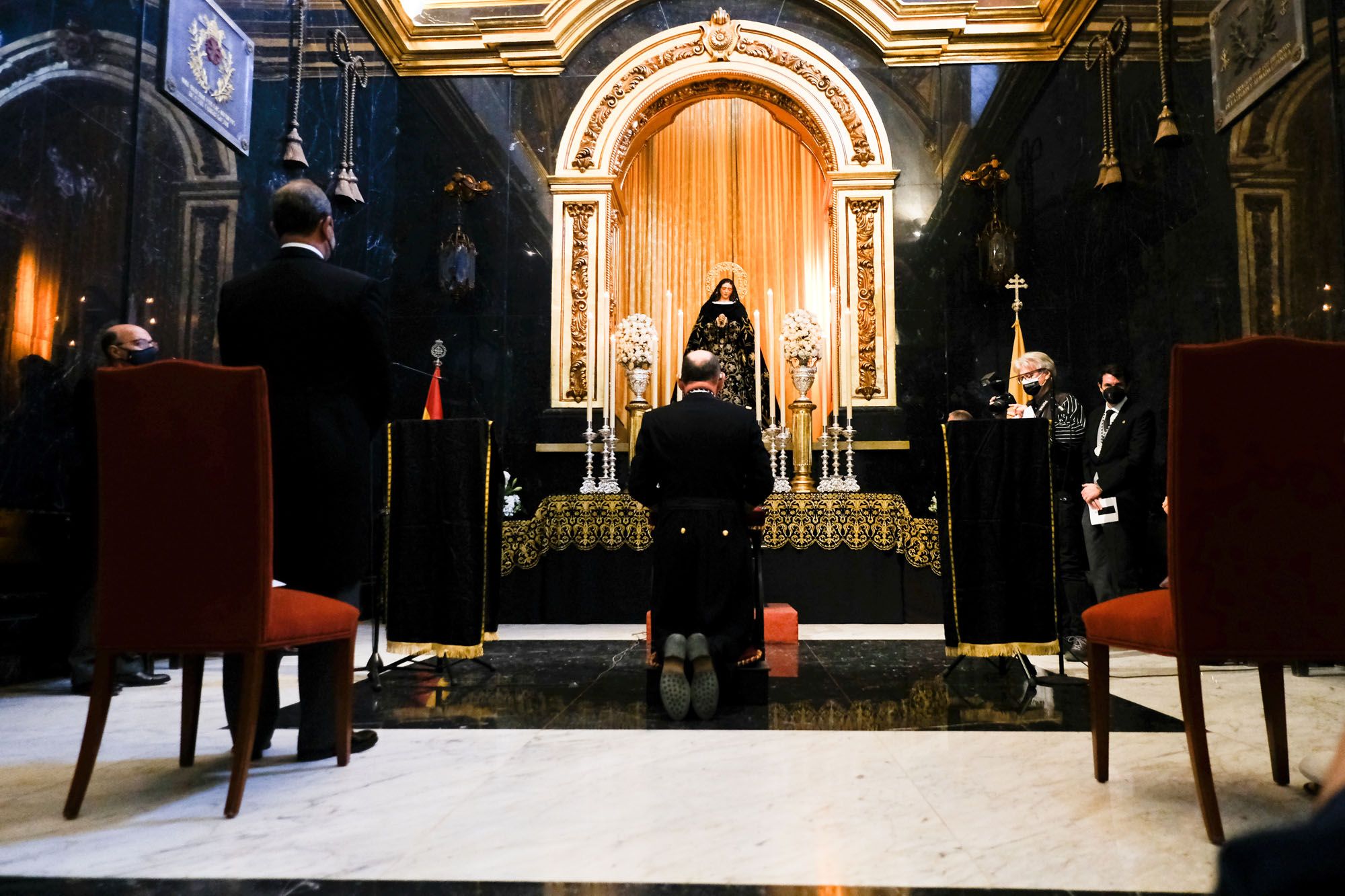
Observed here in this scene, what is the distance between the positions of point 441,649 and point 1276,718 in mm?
3091

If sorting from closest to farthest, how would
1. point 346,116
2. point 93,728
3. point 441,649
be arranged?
point 93,728 < point 441,649 < point 346,116

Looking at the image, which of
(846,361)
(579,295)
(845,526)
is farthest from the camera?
(579,295)

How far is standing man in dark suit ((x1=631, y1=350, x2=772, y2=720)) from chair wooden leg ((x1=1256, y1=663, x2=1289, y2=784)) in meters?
1.78

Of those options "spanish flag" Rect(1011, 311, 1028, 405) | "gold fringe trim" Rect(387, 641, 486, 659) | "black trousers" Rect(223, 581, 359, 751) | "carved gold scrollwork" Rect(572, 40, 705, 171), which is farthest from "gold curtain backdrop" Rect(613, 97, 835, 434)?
"black trousers" Rect(223, 581, 359, 751)

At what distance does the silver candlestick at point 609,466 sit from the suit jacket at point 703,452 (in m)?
3.41

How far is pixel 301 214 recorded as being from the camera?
2850mm

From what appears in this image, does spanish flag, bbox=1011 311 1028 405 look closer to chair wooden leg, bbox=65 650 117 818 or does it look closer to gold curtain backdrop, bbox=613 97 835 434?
gold curtain backdrop, bbox=613 97 835 434

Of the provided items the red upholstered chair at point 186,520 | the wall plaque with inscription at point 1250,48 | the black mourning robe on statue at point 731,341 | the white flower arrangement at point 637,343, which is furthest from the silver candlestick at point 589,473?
A: the red upholstered chair at point 186,520

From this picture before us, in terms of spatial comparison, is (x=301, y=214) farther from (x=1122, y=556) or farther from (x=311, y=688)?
(x=1122, y=556)

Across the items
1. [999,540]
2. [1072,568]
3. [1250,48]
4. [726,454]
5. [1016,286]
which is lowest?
[1072,568]

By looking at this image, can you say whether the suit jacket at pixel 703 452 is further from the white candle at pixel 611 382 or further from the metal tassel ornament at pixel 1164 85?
the metal tassel ornament at pixel 1164 85

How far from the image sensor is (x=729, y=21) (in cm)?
882

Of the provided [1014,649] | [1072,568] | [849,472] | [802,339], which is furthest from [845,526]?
[1014,649]

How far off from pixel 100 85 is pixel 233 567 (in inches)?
158
